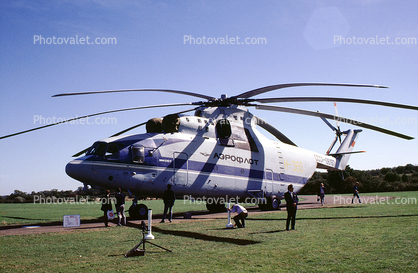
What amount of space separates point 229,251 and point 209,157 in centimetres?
1114

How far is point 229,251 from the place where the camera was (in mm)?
7496

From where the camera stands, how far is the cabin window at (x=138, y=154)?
1588cm

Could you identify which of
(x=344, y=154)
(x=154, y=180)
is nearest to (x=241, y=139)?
(x=154, y=180)

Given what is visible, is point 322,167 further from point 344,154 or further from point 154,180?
point 154,180

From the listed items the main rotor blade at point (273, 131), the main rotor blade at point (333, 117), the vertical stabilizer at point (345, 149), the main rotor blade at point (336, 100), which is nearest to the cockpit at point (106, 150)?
the main rotor blade at point (336, 100)

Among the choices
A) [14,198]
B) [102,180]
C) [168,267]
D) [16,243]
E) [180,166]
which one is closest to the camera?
[168,267]

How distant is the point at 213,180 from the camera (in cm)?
1856

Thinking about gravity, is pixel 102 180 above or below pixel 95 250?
above

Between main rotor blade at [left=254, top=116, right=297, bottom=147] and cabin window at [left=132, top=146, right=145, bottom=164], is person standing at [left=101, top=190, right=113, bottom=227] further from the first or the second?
main rotor blade at [left=254, top=116, right=297, bottom=147]

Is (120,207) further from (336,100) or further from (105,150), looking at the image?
(336,100)

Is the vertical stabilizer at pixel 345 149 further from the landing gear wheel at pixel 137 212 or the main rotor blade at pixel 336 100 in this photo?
the landing gear wheel at pixel 137 212

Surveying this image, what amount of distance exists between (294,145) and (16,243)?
20203mm

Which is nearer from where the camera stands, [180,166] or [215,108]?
[180,166]

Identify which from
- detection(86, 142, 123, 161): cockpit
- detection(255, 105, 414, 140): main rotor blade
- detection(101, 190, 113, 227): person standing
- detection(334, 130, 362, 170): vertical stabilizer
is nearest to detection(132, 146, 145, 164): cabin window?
detection(86, 142, 123, 161): cockpit
